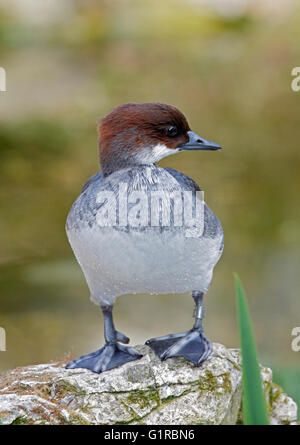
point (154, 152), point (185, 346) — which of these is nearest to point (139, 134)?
point (154, 152)

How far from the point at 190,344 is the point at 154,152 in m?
0.51

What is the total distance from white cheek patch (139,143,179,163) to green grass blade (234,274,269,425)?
1.85 ft

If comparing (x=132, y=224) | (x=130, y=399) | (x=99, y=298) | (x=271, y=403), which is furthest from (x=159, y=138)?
(x=271, y=403)

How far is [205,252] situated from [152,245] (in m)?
0.16

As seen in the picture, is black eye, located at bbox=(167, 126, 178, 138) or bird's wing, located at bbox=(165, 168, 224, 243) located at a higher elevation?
black eye, located at bbox=(167, 126, 178, 138)

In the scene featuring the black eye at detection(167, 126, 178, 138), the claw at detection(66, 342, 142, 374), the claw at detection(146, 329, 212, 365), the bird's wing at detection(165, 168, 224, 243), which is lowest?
the claw at detection(66, 342, 142, 374)

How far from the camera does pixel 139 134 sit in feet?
4.18

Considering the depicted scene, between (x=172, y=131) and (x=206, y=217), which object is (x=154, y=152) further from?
(x=206, y=217)

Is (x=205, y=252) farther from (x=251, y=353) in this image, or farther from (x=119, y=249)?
(x=251, y=353)

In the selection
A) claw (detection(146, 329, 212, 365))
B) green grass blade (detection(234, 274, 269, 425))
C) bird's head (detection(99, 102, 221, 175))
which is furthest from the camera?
claw (detection(146, 329, 212, 365))

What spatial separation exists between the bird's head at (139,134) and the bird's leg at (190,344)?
0.40 metres

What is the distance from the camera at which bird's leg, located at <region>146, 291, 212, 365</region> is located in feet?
4.64

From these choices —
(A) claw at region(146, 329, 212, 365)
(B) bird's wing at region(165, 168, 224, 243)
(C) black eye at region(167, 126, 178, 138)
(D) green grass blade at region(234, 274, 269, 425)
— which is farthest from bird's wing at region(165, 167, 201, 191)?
(D) green grass blade at region(234, 274, 269, 425)

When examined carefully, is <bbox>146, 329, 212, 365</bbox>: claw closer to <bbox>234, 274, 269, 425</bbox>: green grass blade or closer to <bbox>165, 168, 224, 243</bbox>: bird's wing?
<bbox>165, 168, 224, 243</bbox>: bird's wing
